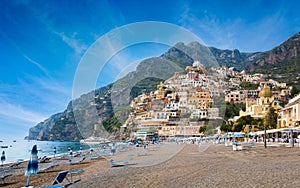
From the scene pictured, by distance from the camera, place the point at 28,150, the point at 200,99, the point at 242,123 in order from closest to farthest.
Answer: the point at 200,99, the point at 242,123, the point at 28,150

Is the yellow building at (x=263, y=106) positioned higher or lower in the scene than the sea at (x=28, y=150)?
higher

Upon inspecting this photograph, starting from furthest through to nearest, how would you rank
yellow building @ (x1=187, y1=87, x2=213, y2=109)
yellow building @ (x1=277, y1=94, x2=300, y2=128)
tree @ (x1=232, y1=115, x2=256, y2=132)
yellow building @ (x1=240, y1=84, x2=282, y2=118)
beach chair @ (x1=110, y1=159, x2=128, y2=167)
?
yellow building @ (x1=240, y1=84, x2=282, y2=118) → tree @ (x1=232, y1=115, x2=256, y2=132) → yellow building @ (x1=277, y1=94, x2=300, y2=128) → beach chair @ (x1=110, y1=159, x2=128, y2=167) → yellow building @ (x1=187, y1=87, x2=213, y2=109)

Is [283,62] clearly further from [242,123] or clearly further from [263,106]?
[242,123]

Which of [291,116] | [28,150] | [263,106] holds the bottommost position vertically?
[28,150]

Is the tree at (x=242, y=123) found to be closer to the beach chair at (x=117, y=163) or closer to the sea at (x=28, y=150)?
the sea at (x=28, y=150)

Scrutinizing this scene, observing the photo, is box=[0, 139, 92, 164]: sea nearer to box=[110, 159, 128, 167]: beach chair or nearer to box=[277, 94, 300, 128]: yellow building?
box=[110, 159, 128, 167]: beach chair

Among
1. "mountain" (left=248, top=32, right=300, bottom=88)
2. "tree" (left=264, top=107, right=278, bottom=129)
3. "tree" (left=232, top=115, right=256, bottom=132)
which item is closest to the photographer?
"tree" (left=264, top=107, right=278, bottom=129)

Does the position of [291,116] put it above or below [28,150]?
above

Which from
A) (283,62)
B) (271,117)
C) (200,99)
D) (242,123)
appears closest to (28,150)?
(242,123)

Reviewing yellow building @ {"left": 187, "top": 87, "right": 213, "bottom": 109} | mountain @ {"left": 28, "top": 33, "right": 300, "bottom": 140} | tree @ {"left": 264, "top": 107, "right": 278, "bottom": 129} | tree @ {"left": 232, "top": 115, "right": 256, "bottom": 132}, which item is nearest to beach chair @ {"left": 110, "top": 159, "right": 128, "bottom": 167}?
mountain @ {"left": 28, "top": 33, "right": 300, "bottom": 140}

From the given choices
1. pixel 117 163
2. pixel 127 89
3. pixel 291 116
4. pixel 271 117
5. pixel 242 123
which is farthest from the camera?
pixel 242 123

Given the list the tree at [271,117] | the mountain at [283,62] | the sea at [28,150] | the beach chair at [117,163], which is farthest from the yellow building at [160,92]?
the mountain at [283,62]

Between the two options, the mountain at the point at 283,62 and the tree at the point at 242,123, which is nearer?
the tree at the point at 242,123

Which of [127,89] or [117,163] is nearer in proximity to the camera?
[127,89]
